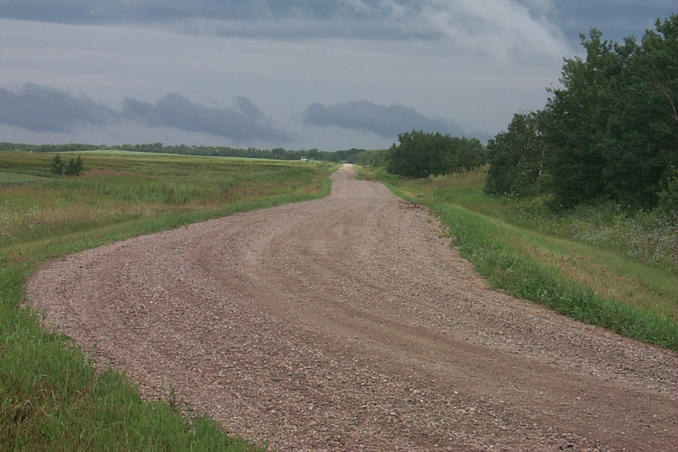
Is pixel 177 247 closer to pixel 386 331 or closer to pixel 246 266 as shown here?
pixel 246 266

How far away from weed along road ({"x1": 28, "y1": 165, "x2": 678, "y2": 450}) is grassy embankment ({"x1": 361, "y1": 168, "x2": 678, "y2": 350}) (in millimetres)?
494

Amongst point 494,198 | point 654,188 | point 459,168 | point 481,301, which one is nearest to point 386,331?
point 481,301

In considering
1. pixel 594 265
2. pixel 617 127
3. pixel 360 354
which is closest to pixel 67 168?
pixel 617 127

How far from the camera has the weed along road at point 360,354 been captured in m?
4.33

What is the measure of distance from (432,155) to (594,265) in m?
55.3

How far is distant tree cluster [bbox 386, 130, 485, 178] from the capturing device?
62.7 metres

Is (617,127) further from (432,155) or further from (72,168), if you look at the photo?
(72,168)

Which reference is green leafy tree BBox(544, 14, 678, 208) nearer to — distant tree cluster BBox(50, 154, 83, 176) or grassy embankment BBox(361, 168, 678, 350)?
grassy embankment BBox(361, 168, 678, 350)

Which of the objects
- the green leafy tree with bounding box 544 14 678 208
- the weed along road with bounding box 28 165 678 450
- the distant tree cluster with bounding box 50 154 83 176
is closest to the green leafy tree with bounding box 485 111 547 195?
the green leafy tree with bounding box 544 14 678 208

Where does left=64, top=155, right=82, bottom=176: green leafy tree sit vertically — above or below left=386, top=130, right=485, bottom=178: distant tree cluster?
below

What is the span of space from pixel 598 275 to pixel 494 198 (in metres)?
23.8

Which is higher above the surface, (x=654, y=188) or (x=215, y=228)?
(x=654, y=188)

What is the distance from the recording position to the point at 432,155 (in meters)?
67.0

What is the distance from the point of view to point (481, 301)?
8.34 m
